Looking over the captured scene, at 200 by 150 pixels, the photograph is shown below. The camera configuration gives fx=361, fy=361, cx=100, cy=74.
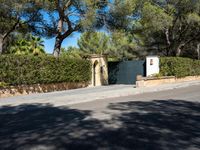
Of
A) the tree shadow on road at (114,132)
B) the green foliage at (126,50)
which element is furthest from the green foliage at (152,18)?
the tree shadow on road at (114,132)

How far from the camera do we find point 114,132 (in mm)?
8414

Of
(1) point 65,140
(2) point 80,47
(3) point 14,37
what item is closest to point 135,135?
(1) point 65,140

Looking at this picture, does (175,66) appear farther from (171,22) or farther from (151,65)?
(171,22)

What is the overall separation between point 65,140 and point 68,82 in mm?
19108

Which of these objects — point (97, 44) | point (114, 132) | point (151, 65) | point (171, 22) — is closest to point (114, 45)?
point (97, 44)

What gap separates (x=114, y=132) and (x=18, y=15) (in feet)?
58.5

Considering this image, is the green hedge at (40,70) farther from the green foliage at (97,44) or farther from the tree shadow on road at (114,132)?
the green foliage at (97,44)

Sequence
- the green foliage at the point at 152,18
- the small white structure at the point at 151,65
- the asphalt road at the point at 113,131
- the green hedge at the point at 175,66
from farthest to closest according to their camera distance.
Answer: the green hedge at the point at 175,66 < the small white structure at the point at 151,65 < the green foliage at the point at 152,18 < the asphalt road at the point at 113,131

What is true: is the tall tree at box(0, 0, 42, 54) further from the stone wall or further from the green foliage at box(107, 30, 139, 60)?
the green foliage at box(107, 30, 139, 60)

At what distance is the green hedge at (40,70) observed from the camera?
21.6 m

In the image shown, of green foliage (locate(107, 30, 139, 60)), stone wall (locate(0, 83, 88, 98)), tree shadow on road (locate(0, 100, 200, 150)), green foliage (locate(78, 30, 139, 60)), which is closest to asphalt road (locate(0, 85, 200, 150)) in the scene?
tree shadow on road (locate(0, 100, 200, 150))

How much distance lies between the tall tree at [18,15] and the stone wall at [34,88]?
15.9 ft

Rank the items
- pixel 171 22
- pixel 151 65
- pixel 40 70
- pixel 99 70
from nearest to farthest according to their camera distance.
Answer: pixel 40 70, pixel 151 65, pixel 99 70, pixel 171 22

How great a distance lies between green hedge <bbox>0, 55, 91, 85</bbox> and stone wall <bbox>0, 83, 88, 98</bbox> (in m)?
0.29
